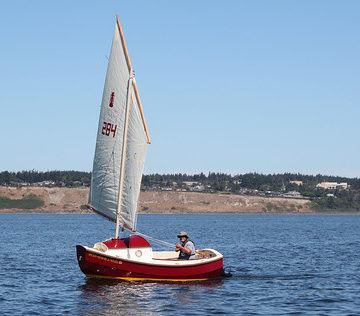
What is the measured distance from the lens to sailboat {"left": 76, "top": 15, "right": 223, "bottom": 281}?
33.0 m

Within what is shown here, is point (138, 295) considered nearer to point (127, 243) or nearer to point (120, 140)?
point (127, 243)

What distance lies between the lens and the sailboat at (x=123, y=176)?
33031mm

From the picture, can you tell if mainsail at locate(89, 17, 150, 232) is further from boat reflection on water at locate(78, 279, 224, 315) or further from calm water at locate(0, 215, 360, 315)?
calm water at locate(0, 215, 360, 315)

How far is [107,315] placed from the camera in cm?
2652

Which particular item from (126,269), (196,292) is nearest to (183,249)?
(196,292)

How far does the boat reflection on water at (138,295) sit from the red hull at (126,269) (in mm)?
399

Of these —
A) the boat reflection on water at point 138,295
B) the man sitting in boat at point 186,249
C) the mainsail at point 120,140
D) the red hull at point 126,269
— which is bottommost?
the boat reflection on water at point 138,295

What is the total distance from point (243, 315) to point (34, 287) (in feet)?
42.7

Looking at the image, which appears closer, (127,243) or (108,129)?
(127,243)

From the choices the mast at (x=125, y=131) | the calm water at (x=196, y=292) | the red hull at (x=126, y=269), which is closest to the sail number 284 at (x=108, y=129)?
the mast at (x=125, y=131)

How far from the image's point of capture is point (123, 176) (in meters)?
33.9

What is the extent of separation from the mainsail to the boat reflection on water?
3501mm

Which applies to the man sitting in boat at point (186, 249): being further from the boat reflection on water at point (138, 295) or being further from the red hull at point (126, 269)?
the boat reflection on water at point (138, 295)

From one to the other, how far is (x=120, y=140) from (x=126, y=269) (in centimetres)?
695
